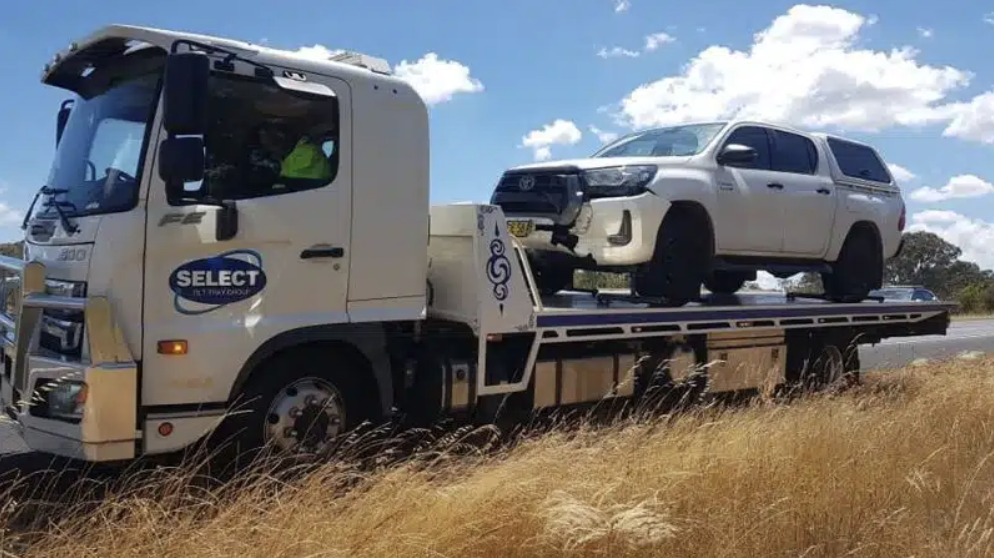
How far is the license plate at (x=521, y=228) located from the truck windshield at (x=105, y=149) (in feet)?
11.0

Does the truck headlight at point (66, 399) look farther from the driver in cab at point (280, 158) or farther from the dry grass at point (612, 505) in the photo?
the driver in cab at point (280, 158)

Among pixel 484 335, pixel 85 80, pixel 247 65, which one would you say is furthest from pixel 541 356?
pixel 85 80

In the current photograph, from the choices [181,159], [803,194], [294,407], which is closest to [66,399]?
[294,407]

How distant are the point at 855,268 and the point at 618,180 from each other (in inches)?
160

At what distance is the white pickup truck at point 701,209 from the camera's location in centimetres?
805

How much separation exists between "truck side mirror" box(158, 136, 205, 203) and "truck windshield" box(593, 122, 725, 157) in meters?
4.86

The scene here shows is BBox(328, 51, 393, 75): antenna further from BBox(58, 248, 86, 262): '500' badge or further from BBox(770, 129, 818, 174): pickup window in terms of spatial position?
BBox(770, 129, 818, 174): pickup window

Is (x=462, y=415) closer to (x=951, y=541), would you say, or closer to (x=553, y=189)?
(x=553, y=189)

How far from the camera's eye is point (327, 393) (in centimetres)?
584

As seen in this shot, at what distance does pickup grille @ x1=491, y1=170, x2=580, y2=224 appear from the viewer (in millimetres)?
8117

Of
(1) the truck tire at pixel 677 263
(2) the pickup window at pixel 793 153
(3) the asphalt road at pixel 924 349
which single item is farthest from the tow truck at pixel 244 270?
(3) the asphalt road at pixel 924 349

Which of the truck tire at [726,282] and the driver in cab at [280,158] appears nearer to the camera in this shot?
the driver in cab at [280,158]

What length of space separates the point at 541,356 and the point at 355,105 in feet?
7.86

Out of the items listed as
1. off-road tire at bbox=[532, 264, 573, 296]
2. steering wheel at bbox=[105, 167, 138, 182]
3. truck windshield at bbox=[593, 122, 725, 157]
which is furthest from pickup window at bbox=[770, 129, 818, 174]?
steering wheel at bbox=[105, 167, 138, 182]
